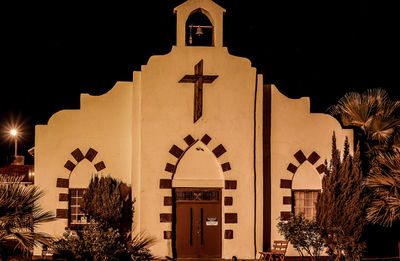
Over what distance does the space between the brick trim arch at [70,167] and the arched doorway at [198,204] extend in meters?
2.82

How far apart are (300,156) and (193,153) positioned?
378 cm

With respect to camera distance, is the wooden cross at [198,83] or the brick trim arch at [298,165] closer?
the wooden cross at [198,83]

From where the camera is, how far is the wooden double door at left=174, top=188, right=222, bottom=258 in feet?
63.8

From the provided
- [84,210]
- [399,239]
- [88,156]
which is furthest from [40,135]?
[399,239]

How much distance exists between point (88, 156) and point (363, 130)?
10.0m

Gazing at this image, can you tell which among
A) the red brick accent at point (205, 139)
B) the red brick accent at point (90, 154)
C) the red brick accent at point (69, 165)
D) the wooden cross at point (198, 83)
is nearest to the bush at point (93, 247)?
the red brick accent at point (69, 165)

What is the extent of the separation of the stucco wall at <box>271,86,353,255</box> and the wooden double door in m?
2.04

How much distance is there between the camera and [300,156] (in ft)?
66.4

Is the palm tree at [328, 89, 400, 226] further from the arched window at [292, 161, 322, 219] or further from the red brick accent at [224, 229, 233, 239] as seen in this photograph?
the red brick accent at [224, 229, 233, 239]

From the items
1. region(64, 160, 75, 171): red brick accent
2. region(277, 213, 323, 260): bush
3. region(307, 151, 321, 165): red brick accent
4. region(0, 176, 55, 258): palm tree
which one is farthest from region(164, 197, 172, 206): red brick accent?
region(0, 176, 55, 258): palm tree

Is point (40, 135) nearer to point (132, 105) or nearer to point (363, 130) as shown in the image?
point (132, 105)

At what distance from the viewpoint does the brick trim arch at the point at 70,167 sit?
64.7ft

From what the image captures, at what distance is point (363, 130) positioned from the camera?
842 inches

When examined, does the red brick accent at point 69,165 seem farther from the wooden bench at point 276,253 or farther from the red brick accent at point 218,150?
the wooden bench at point 276,253
